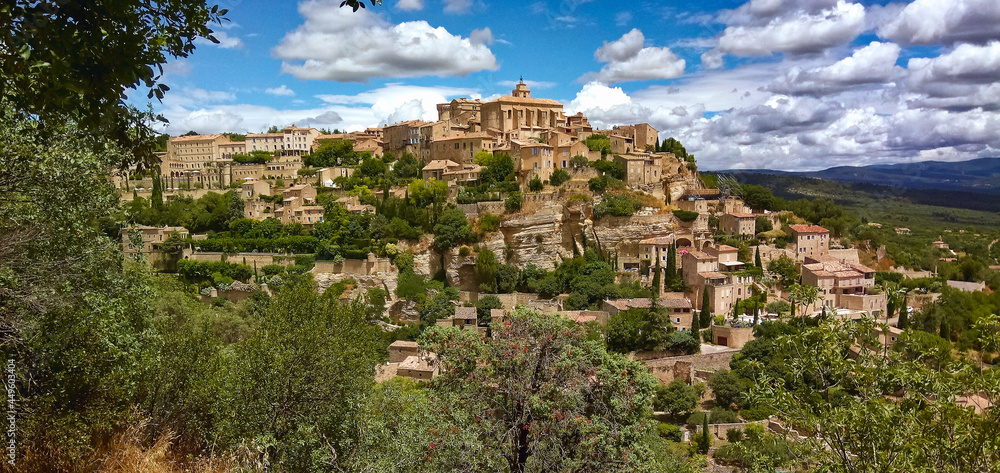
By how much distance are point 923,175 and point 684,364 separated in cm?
7487

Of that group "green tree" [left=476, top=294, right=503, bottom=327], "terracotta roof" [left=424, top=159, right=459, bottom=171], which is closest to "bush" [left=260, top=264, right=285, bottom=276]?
"green tree" [left=476, top=294, right=503, bottom=327]

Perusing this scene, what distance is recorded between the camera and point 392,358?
93.4 feet

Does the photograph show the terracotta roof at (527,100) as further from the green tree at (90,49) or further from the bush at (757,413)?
the green tree at (90,49)

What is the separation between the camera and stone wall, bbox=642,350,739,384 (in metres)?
27.6

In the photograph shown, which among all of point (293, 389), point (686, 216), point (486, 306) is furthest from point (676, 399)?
point (293, 389)

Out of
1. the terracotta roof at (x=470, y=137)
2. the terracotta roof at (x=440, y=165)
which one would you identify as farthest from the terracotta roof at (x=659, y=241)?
the terracotta roof at (x=470, y=137)

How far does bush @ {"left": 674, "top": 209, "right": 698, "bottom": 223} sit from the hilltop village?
9 cm

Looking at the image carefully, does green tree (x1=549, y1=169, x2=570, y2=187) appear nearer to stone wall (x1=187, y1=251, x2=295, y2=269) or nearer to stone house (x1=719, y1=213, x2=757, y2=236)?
stone house (x1=719, y1=213, x2=757, y2=236)

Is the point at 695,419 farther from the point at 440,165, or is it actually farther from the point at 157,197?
the point at 157,197

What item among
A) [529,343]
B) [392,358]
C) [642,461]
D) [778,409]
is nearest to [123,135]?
[529,343]

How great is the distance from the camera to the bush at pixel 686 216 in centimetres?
3756

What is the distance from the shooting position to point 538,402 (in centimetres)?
849

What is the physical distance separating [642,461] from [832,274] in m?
27.9

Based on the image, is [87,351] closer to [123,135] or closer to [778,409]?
[123,135]
